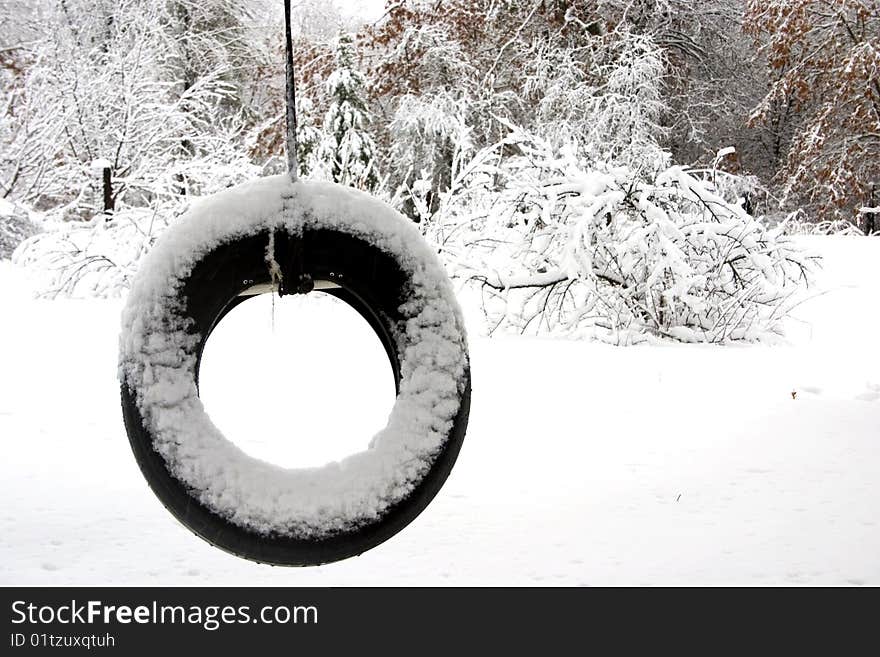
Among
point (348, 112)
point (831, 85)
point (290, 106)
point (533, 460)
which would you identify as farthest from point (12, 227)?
point (831, 85)

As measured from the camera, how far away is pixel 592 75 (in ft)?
50.6

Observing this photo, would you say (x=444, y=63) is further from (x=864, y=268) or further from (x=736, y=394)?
(x=736, y=394)

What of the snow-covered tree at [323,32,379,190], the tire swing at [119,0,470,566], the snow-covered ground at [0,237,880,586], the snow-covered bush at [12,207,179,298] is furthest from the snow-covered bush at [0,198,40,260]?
the tire swing at [119,0,470,566]

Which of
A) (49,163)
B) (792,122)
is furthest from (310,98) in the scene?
(792,122)

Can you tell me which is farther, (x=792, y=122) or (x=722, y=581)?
(x=792, y=122)

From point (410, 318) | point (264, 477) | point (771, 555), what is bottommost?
point (771, 555)

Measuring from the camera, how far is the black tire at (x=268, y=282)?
5.58 feet

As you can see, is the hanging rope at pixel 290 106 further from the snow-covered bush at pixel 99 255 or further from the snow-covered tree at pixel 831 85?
the snow-covered tree at pixel 831 85

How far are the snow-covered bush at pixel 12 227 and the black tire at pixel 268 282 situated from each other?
1075 cm

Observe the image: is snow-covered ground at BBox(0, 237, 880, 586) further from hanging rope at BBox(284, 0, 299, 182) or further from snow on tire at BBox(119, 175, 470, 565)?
hanging rope at BBox(284, 0, 299, 182)

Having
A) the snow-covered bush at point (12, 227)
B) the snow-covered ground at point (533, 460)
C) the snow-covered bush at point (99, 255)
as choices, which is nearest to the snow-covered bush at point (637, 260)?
the snow-covered ground at point (533, 460)

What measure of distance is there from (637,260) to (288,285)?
13.2 feet

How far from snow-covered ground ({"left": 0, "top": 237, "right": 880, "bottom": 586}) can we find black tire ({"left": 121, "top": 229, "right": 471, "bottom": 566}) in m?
0.42

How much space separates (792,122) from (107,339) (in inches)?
656
